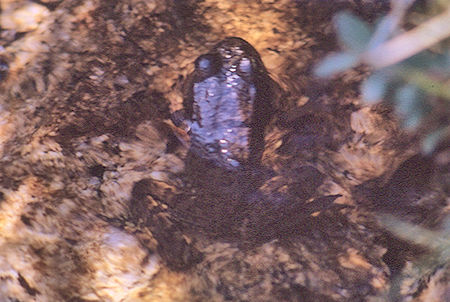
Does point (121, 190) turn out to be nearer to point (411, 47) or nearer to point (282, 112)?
point (282, 112)

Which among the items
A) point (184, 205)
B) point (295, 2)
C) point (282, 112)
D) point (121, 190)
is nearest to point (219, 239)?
point (184, 205)

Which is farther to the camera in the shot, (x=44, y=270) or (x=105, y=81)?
(x=105, y=81)

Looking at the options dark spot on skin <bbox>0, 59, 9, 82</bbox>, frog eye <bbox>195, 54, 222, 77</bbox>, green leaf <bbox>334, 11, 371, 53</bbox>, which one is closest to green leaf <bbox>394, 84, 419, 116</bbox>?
green leaf <bbox>334, 11, 371, 53</bbox>

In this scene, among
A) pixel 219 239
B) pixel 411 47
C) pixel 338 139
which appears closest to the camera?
pixel 411 47

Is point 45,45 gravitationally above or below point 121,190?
above

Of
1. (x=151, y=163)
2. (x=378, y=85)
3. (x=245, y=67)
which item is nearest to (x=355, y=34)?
(x=378, y=85)

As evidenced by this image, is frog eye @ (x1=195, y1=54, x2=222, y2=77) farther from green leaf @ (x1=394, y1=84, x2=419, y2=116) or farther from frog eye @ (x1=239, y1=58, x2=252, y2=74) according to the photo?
green leaf @ (x1=394, y1=84, x2=419, y2=116)

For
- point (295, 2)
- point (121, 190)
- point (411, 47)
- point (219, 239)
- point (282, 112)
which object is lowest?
point (219, 239)
